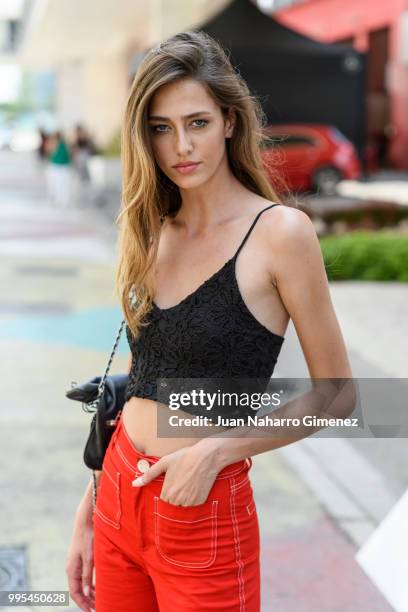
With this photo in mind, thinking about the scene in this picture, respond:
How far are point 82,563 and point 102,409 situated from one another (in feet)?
1.41

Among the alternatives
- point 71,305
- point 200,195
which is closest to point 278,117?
point 71,305

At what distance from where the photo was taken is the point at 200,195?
2.19 meters

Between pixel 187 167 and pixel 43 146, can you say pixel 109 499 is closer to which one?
pixel 187 167

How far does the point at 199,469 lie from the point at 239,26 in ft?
56.0

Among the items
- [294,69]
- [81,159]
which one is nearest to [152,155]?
[294,69]

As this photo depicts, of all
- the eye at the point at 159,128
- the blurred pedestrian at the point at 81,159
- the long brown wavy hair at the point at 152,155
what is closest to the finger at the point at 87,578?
the long brown wavy hair at the point at 152,155

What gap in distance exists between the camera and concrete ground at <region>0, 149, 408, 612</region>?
4.04m

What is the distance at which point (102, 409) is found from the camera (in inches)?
94.3

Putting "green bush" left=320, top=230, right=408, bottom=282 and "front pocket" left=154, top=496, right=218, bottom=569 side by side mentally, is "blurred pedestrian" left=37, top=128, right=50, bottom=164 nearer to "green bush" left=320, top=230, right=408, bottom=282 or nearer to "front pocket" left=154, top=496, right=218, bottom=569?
"green bush" left=320, top=230, right=408, bottom=282

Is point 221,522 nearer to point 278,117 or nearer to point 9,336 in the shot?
point 9,336

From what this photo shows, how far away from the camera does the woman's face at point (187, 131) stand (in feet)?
6.75

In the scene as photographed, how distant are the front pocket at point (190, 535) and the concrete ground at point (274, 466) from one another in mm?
765

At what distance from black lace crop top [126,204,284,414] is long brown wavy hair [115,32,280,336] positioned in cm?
11

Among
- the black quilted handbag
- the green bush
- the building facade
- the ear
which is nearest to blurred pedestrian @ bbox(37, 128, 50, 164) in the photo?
the building facade
